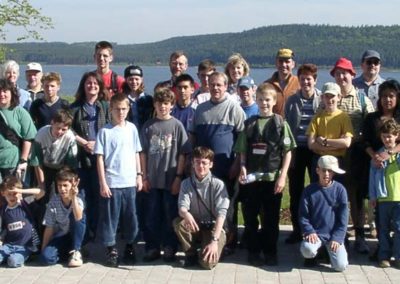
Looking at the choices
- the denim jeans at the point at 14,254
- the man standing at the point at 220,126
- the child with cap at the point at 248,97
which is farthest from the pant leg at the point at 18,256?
the child with cap at the point at 248,97

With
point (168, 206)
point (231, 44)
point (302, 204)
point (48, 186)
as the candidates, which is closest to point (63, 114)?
point (48, 186)

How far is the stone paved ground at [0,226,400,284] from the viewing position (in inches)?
261

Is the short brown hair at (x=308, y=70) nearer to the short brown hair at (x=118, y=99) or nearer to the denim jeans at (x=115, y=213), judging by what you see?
the short brown hair at (x=118, y=99)

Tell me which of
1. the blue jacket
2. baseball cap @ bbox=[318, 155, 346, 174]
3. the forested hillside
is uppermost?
baseball cap @ bbox=[318, 155, 346, 174]

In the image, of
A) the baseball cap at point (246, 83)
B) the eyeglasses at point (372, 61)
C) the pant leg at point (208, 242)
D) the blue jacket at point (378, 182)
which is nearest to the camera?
the pant leg at point (208, 242)

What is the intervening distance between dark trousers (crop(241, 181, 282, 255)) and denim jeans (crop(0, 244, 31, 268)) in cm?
228

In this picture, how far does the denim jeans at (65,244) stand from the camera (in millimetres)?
7125

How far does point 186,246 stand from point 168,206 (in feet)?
1.61

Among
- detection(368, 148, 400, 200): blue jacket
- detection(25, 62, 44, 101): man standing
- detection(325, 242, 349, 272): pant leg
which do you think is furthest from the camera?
detection(25, 62, 44, 101): man standing

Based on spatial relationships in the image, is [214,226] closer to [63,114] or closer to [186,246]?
[186,246]

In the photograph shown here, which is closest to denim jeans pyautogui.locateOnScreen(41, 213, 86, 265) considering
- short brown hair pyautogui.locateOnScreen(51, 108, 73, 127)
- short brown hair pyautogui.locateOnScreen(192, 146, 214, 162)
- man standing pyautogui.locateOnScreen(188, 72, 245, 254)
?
short brown hair pyautogui.locateOnScreen(51, 108, 73, 127)

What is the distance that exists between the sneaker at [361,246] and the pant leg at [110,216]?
8.37 feet

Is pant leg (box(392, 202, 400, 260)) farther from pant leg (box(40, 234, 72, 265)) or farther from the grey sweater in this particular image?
pant leg (box(40, 234, 72, 265))

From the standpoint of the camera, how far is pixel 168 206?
291 inches
